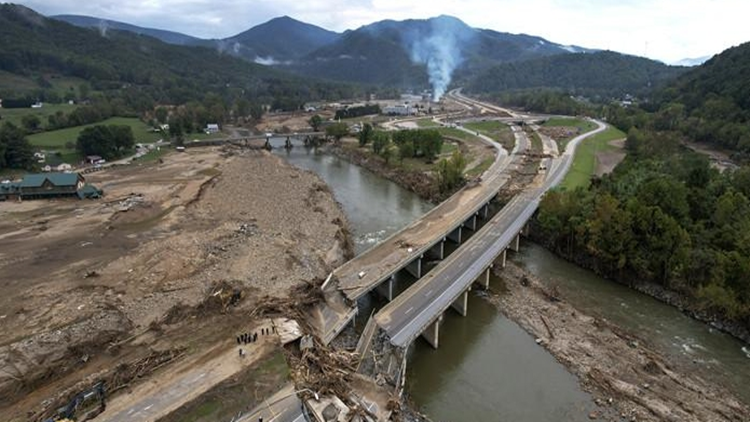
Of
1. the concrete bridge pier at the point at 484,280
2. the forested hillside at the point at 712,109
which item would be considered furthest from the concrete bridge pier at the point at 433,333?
the forested hillside at the point at 712,109

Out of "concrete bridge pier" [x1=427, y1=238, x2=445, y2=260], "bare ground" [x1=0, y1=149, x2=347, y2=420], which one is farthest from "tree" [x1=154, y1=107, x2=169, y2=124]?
"concrete bridge pier" [x1=427, y1=238, x2=445, y2=260]

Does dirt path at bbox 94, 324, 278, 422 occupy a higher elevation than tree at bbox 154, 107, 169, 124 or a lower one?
lower

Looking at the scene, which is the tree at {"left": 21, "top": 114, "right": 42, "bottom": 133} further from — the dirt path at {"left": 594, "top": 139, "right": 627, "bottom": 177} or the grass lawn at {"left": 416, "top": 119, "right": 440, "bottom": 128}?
the dirt path at {"left": 594, "top": 139, "right": 627, "bottom": 177}

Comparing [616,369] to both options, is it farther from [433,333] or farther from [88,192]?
[88,192]

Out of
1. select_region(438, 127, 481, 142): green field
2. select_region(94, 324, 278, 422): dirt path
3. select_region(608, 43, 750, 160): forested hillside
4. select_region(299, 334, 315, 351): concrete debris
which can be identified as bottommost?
select_region(94, 324, 278, 422): dirt path

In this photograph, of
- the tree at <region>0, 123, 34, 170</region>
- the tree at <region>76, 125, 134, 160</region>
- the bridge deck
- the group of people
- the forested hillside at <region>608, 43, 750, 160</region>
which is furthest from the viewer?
the tree at <region>76, 125, 134, 160</region>

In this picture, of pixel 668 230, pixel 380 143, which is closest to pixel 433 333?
A: pixel 668 230
